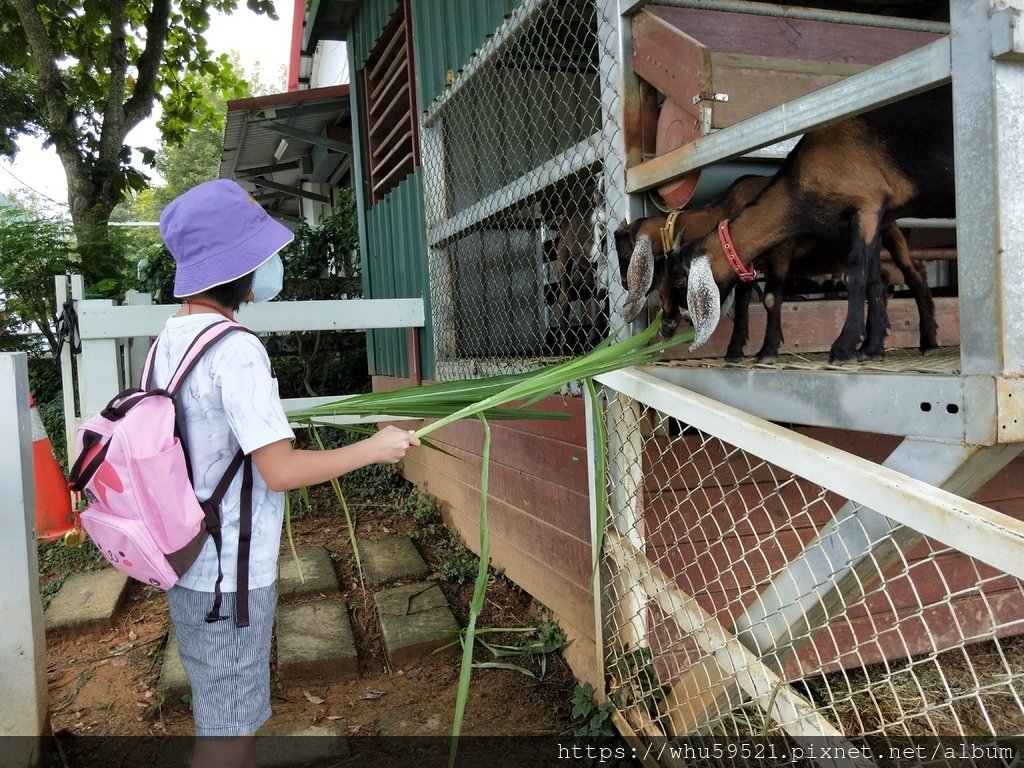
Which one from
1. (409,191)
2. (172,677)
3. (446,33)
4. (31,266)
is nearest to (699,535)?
(172,677)

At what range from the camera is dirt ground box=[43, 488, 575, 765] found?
2.88 metres

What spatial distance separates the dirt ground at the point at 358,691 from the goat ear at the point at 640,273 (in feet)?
5.40

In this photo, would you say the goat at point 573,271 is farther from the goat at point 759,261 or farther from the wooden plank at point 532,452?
the goat at point 759,261

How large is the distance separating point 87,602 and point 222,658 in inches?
101

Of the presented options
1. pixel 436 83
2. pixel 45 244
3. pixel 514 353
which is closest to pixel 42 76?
pixel 45 244

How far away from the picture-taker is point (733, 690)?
6.15 ft

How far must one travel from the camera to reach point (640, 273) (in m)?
2.12

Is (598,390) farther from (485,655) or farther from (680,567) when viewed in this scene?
(485,655)

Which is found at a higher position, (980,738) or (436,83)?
(436,83)

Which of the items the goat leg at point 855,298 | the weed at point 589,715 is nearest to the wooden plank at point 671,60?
the goat leg at point 855,298

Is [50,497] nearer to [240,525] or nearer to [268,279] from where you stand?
[240,525]

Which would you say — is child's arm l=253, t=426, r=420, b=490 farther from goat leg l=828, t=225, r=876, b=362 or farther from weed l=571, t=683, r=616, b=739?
weed l=571, t=683, r=616, b=739

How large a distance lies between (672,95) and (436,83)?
2872mm

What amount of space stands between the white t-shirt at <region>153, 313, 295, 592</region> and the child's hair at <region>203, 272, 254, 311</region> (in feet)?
0.20
